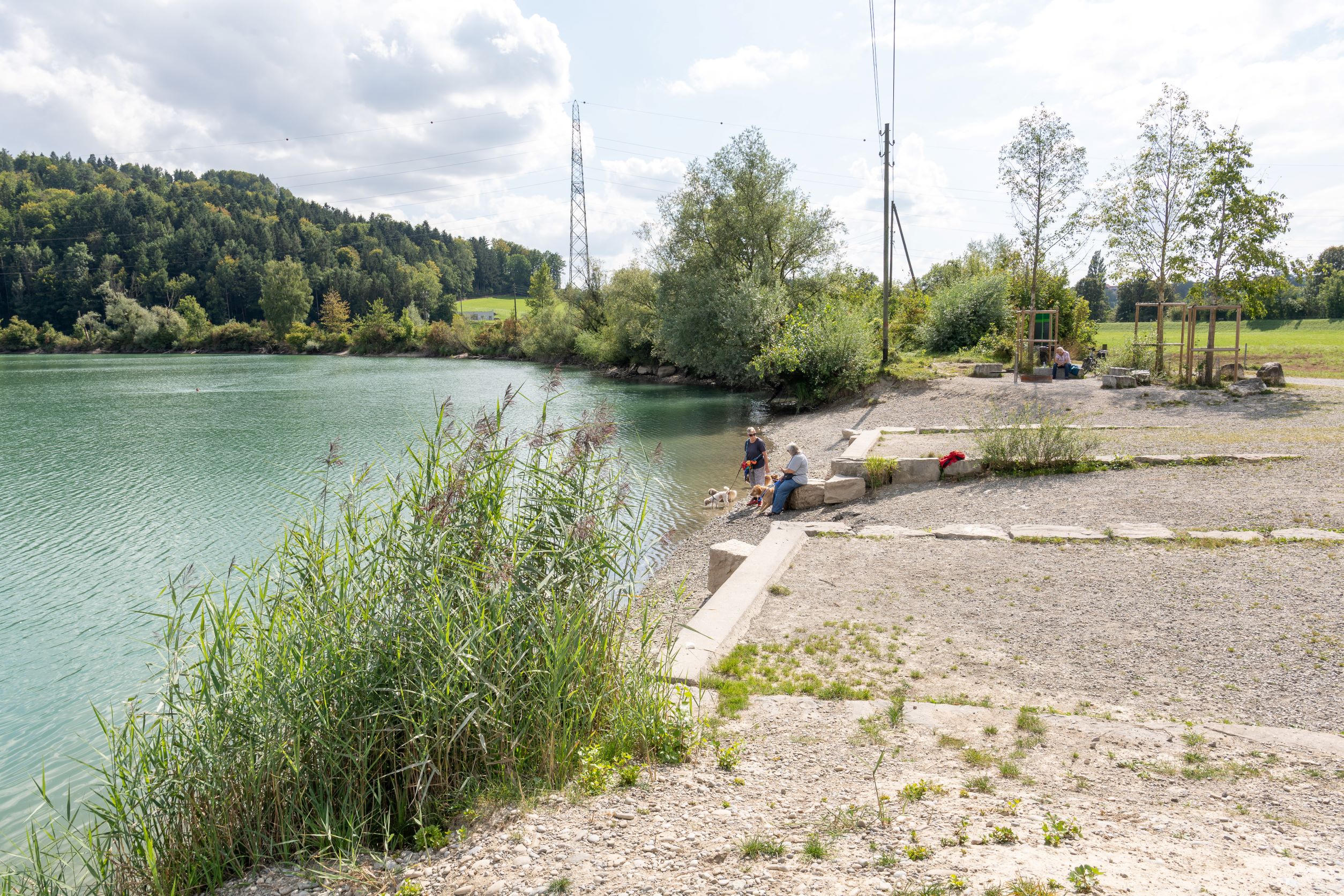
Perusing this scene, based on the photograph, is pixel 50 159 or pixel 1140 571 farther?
pixel 50 159

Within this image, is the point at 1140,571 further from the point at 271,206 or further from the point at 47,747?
the point at 271,206

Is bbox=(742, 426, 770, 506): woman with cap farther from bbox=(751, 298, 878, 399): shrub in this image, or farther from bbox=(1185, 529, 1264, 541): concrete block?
bbox=(751, 298, 878, 399): shrub

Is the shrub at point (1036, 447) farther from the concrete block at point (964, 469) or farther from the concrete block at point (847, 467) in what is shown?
the concrete block at point (847, 467)

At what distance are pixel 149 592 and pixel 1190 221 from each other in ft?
88.3

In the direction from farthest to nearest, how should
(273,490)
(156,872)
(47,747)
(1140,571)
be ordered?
(273,490) → (1140,571) → (47,747) → (156,872)

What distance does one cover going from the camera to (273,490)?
16.5 m

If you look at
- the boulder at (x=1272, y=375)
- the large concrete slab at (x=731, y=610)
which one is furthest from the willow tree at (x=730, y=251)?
the large concrete slab at (x=731, y=610)

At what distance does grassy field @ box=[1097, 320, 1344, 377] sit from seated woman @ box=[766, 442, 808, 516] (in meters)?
19.1

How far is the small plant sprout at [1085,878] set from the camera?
284 centimetres

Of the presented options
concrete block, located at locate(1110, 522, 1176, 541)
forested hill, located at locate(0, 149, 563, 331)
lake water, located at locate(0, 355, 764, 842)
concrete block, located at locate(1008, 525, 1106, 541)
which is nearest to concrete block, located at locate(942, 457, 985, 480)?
concrete block, located at locate(1008, 525, 1106, 541)

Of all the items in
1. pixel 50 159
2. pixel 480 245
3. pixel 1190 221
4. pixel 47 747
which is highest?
pixel 50 159

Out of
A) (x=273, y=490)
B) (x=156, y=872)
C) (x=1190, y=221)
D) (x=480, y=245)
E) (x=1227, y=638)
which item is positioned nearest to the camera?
(x=156, y=872)

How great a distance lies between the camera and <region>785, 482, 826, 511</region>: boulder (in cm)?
1312

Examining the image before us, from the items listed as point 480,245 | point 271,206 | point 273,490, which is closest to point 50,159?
point 271,206
